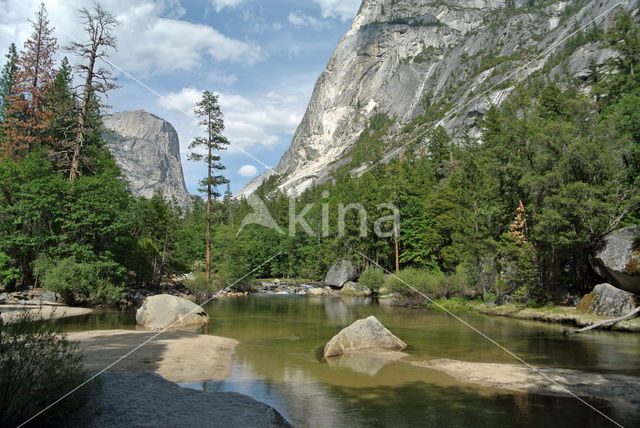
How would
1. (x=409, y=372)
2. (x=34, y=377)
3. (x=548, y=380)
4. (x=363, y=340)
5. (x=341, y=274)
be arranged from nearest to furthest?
(x=34, y=377)
(x=548, y=380)
(x=409, y=372)
(x=363, y=340)
(x=341, y=274)

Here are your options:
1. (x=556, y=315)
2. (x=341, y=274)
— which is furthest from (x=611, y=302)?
(x=341, y=274)

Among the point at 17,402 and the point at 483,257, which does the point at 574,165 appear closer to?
the point at 483,257

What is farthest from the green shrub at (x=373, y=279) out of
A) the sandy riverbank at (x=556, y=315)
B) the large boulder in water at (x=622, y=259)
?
the large boulder in water at (x=622, y=259)

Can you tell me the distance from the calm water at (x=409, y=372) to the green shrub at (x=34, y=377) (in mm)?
4063

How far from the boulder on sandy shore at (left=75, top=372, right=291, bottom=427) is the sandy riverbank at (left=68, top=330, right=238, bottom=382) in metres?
2.77

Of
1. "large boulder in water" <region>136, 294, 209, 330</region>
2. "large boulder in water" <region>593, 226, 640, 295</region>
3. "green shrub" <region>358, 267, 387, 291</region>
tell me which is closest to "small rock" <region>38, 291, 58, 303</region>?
"large boulder in water" <region>136, 294, 209, 330</region>

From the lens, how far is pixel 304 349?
15039 millimetres

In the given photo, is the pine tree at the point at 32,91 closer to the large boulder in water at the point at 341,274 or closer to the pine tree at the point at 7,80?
the pine tree at the point at 7,80

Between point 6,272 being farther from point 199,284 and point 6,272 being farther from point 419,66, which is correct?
point 419,66

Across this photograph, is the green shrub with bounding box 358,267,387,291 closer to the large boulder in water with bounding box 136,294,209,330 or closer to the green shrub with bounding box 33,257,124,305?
the large boulder in water with bounding box 136,294,209,330

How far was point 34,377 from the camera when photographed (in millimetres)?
5531

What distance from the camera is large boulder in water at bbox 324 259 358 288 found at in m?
47.7

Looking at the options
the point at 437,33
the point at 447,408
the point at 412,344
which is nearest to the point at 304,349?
the point at 412,344

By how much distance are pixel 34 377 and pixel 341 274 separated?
43.4 m
